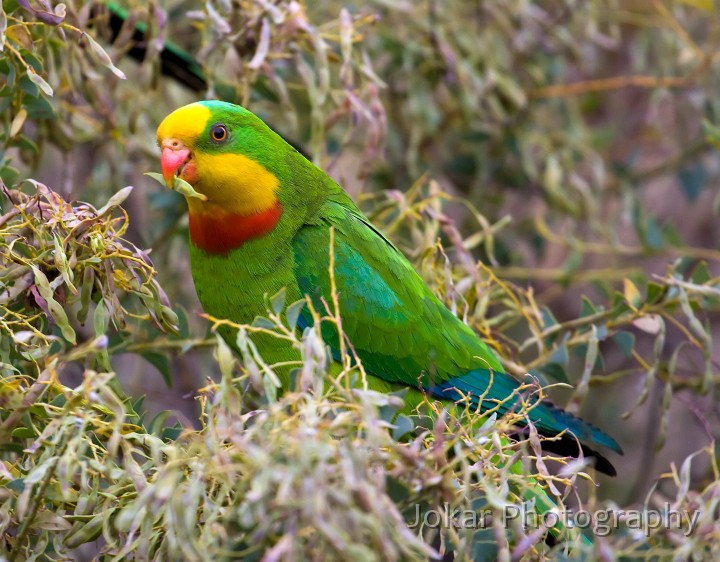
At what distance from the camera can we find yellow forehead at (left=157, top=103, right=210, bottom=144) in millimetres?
2105

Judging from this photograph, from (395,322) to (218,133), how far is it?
2.27 feet

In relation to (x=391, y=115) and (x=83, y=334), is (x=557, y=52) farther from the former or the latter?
(x=83, y=334)

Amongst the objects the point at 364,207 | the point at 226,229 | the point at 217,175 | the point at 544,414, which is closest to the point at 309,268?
the point at 226,229

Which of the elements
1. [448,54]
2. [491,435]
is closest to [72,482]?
[491,435]

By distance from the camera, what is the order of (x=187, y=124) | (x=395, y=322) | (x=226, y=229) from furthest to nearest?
(x=395, y=322) < (x=226, y=229) < (x=187, y=124)

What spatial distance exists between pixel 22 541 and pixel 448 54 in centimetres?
212

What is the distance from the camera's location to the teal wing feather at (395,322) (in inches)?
90.9

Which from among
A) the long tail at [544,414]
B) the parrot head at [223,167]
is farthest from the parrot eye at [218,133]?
the long tail at [544,414]

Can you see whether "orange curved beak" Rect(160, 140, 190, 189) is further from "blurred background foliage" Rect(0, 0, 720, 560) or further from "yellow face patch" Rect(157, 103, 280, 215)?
"blurred background foliage" Rect(0, 0, 720, 560)

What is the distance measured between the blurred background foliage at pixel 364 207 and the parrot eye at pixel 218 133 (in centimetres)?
18

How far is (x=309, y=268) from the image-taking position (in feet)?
7.47

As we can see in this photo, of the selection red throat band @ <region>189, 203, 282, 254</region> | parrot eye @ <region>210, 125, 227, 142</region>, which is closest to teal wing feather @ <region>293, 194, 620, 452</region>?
red throat band @ <region>189, 203, 282, 254</region>

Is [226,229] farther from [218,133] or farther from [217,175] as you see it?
[218,133]

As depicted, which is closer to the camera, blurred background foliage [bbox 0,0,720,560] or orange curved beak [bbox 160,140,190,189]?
blurred background foliage [bbox 0,0,720,560]
